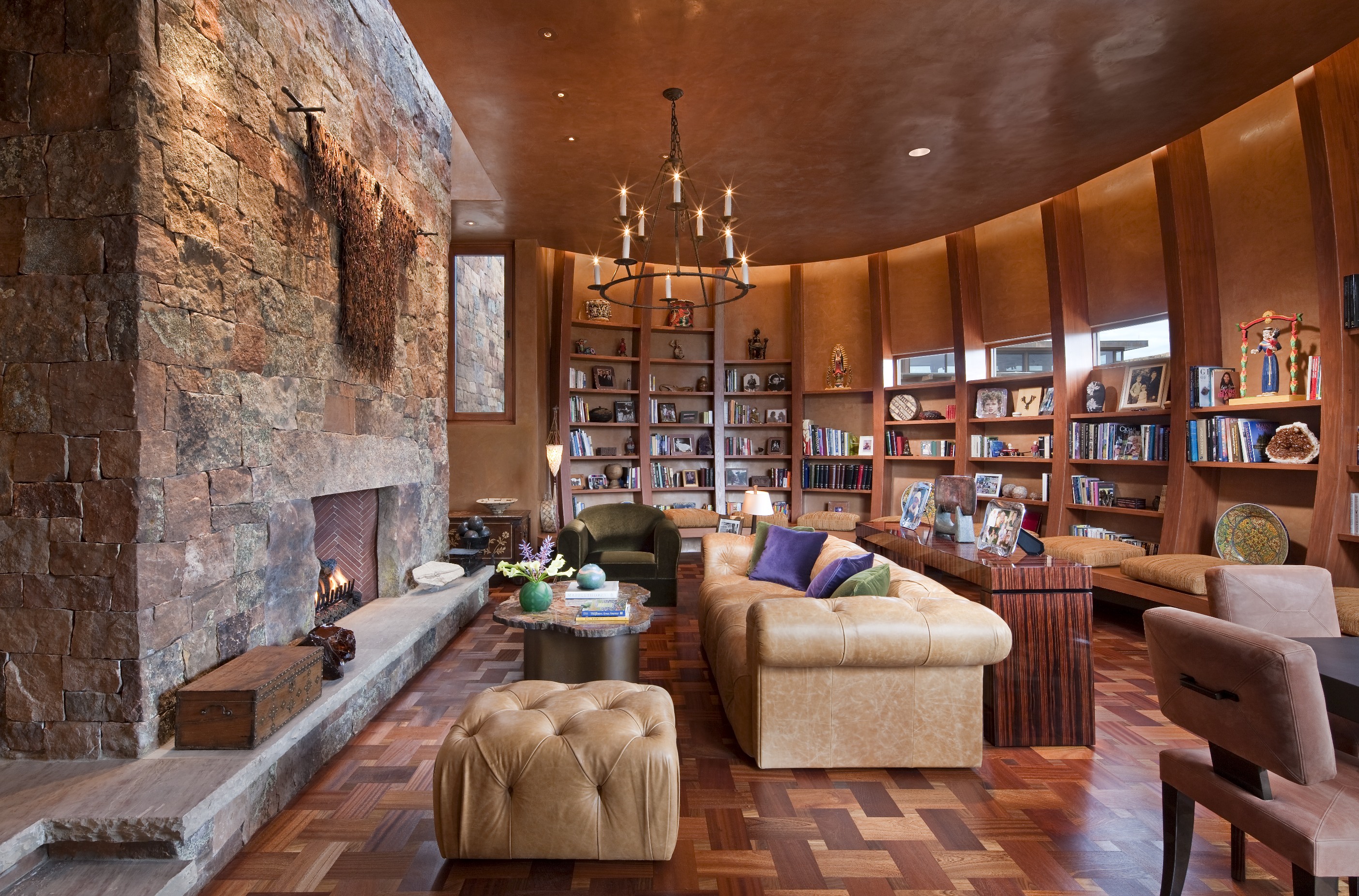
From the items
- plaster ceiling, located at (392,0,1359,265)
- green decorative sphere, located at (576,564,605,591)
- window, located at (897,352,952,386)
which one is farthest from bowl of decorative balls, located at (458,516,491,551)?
window, located at (897,352,952,386)

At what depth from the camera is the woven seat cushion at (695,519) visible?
7.22 m

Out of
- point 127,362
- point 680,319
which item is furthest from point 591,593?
point 680,319

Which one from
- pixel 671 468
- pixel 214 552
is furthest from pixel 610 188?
pixel 214 552

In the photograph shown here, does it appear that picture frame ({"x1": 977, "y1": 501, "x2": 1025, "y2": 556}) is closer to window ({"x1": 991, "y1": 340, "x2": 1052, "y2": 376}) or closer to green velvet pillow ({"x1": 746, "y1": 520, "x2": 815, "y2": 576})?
green velvet pillow ({"x1": 746, "y1": 520, "x2": 815, "y2": 576})

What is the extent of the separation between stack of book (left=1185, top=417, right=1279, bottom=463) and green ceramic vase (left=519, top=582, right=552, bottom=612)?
4245 mm

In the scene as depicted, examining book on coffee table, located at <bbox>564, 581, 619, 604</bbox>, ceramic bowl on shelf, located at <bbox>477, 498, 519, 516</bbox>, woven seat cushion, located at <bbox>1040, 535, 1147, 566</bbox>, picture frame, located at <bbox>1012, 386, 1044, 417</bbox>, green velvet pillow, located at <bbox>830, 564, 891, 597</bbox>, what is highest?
picture frame, located at <bbox>1012, 386, 1044, 417</bbox>

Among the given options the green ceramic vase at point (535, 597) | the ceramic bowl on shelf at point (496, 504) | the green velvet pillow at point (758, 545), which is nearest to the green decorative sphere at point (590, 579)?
the green ceramic vase at point (535, 597)

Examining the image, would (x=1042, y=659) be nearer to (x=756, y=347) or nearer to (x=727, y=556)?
(x=727, y=556)

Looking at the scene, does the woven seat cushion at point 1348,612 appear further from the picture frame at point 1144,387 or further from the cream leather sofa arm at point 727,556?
the cream leather sofa arm at point 727,556

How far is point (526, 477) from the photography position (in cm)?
659

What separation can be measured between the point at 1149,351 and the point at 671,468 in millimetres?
4620

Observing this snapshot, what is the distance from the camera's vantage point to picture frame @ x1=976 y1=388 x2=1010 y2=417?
6.16 m

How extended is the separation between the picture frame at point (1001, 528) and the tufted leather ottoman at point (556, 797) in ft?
6.37

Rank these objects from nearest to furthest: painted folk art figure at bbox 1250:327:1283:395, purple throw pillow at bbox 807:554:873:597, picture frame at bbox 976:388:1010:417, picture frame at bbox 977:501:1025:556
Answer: picture frame at bbox 977:501:1025:556, purple throw pillow at bbox 807:554:873:597, painted folk art figure at bbox 1250:327:1283:395, picture frame at bbox 976:388:1010:417
